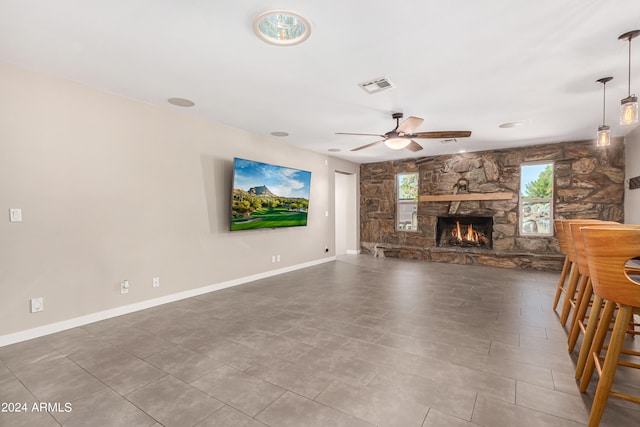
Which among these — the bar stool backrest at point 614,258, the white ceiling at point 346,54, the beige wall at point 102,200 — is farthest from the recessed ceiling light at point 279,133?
the bar stool backrest at point 614,258

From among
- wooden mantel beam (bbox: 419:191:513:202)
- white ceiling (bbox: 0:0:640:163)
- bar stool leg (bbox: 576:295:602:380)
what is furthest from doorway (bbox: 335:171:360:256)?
bar stool leg (bbox: 576:295:602:380)

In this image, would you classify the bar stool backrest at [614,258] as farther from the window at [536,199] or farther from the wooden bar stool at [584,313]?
the window at [536,199]

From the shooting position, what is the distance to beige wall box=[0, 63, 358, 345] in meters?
2.74

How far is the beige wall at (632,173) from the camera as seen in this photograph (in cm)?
477

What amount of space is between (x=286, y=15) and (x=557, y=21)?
1913mm

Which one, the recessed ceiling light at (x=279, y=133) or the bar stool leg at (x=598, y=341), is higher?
the recessed ceiling light at (x=279, y=133)

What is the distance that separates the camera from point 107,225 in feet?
10.8

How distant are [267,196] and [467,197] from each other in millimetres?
4591

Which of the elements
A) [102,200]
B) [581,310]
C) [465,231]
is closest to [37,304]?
[102,200]

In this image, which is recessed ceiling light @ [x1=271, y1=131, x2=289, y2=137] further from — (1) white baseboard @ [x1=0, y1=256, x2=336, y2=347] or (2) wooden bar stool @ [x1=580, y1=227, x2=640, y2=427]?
(2) wooden bar stool @ [x1=580, y1=227, x2=640, y2=427]

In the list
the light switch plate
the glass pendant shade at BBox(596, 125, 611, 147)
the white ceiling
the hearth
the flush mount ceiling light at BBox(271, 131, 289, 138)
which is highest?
the white ceiling

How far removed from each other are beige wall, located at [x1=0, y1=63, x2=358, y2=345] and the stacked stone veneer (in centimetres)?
424

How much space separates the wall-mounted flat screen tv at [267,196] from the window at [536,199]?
15.1 ft

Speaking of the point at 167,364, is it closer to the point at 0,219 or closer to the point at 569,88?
the point at 0,219
